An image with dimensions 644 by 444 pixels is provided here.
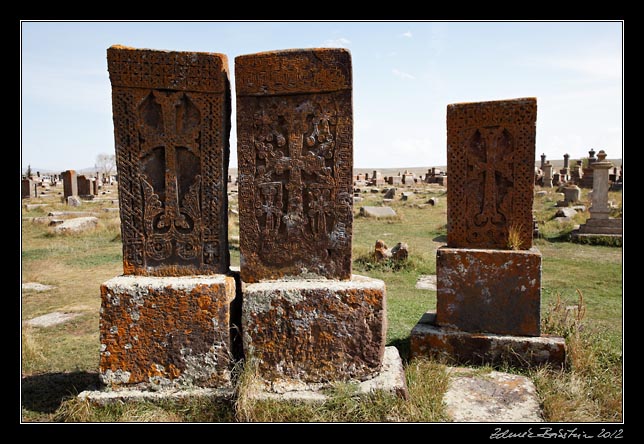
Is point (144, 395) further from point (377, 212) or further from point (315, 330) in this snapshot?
point (377, 212)

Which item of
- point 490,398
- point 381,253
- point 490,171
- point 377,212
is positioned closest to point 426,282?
point 381,253

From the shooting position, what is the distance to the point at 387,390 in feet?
9.82

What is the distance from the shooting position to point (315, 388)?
309 cm

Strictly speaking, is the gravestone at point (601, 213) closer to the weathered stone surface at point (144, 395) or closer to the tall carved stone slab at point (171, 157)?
the tall carved stone slab at point (171, 157)

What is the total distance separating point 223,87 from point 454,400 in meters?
2.58

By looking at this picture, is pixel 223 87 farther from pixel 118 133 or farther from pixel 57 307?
pixel 57 307

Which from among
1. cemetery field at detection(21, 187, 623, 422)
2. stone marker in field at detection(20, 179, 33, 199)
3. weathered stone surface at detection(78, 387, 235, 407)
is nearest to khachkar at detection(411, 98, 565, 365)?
cemetery field at detection(21, 187, 623, 422)

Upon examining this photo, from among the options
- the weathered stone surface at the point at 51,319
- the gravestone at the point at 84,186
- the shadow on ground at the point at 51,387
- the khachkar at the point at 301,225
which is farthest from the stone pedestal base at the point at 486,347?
the gravestone at the point at 84,186

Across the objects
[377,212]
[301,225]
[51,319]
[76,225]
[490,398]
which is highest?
[377,212]

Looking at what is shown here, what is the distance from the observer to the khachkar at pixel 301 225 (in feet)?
10.1

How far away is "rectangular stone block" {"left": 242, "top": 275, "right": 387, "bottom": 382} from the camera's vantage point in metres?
3.08

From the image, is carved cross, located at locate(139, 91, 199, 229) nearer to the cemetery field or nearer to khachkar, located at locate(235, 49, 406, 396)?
khachkar, located at locate(235, 49, 406, 396)

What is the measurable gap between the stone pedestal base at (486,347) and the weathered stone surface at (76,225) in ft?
34.3

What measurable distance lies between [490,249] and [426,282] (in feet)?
10.6
